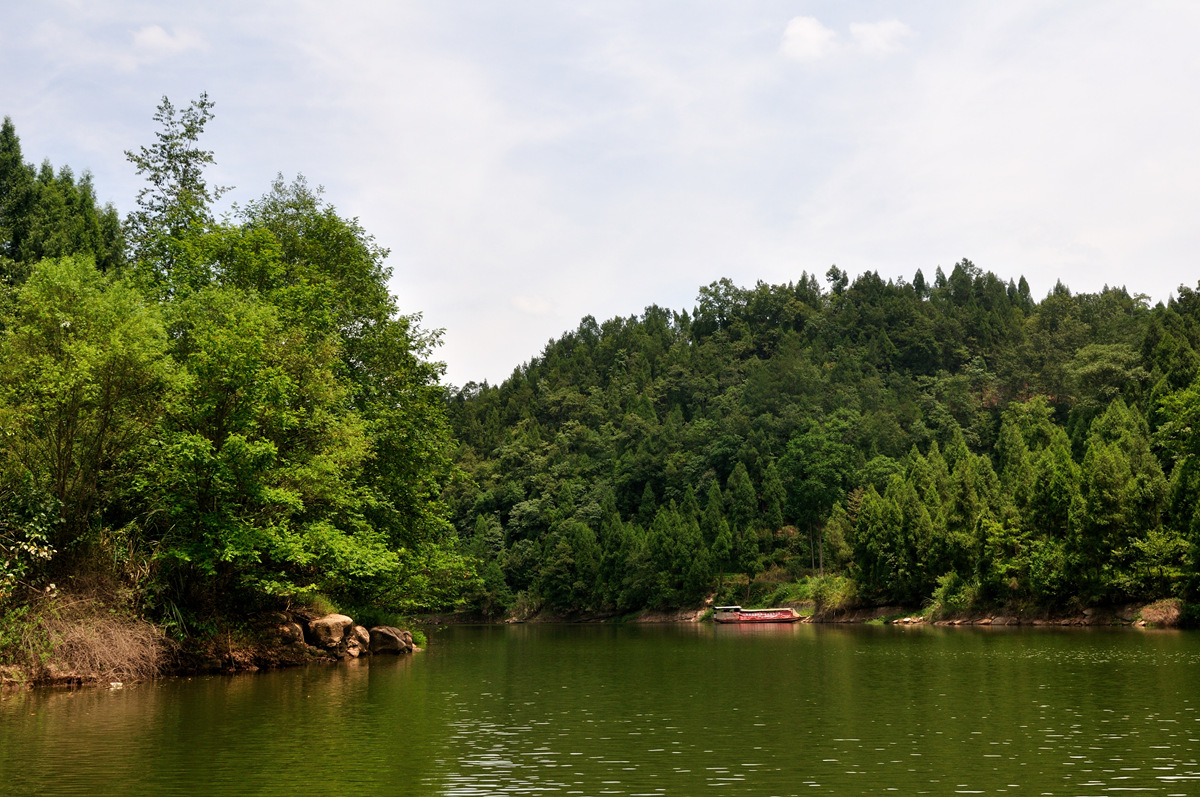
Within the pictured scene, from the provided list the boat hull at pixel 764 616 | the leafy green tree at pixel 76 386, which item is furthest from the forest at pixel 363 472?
the boat hull at pixel 764 616

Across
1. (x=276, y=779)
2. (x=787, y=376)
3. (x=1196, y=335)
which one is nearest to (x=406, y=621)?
(x=276, y=779)

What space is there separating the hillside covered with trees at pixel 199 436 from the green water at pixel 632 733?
12.7 ft

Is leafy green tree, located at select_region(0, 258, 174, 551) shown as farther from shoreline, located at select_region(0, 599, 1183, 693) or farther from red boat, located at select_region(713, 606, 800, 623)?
red boat, located at select_region(713, 606, 800, 623)

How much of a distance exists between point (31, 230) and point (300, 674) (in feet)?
114

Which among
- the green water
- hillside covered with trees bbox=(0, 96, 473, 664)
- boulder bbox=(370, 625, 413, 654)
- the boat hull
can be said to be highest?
hillside covered with trees bbox=(0, 96, 473, 664)

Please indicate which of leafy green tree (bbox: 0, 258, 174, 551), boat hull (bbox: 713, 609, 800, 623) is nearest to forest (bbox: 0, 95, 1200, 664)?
leafy green tree (bbox: 0, 258, 174, 551)

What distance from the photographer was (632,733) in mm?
19375

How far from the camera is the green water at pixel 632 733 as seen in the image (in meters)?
14.1

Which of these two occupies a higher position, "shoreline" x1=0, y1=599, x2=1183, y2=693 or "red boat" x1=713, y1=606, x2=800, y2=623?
"shoreline" x1=0, y1=599, x2=1183, y2=693

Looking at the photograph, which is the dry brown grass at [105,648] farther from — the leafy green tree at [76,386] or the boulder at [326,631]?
the boulder at [326,631]

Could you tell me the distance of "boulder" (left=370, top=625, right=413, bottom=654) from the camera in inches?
1775

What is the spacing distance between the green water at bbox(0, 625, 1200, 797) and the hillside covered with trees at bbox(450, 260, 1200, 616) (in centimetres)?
3461

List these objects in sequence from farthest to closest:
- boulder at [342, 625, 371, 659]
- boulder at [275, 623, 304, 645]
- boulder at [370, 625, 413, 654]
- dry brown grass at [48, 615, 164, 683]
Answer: boulder at [370, 625, 413, 654] < boulder at [342, 625, 371, 659] < boulder at [275, 623, 304, 645] < dry brown grass at [48, 615, 164, 683]

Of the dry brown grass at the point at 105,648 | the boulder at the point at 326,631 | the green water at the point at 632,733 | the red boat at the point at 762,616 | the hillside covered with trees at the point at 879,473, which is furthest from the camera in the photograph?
the red boat at the point at 762,616
